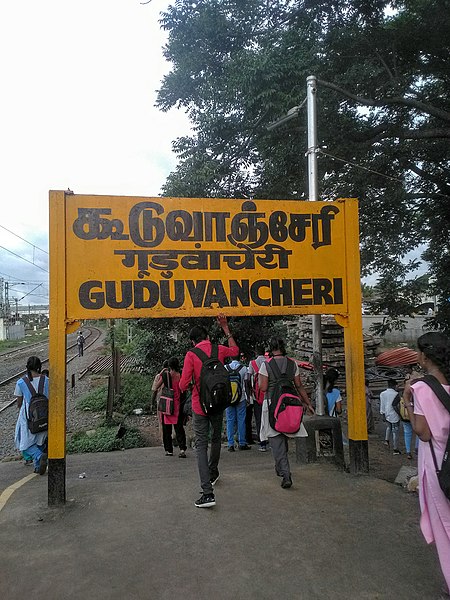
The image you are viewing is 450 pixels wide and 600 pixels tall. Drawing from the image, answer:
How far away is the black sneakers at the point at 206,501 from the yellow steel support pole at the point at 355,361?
1812 millimetres

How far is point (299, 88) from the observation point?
9.27 m

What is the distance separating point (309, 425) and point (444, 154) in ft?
32.1

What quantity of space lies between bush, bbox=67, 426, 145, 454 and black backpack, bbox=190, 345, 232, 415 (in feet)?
17.5

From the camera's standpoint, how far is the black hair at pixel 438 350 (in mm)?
2662

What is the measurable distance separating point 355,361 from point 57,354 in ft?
10.3

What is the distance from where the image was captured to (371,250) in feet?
47.5

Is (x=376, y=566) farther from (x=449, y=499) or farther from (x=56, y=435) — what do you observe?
(x=56, y=435)

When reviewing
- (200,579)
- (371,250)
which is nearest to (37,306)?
(371,250)

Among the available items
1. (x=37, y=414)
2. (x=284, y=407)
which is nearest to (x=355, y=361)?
(x=284, y=407)

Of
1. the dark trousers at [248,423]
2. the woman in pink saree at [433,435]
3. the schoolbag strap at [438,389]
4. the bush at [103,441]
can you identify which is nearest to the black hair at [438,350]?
the woman in pink saree at [433,435]

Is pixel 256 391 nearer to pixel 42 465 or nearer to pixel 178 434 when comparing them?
pixel 178 434

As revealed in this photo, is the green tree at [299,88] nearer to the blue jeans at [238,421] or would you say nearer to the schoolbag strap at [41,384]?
the blue jeans at [238,421]

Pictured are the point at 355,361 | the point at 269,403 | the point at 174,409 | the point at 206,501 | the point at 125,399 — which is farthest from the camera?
the point at 125,399

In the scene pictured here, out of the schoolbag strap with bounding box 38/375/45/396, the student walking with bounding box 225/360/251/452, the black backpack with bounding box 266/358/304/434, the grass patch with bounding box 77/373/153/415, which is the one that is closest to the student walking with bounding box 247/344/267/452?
the student walking with bounding box 225/360/251/452
